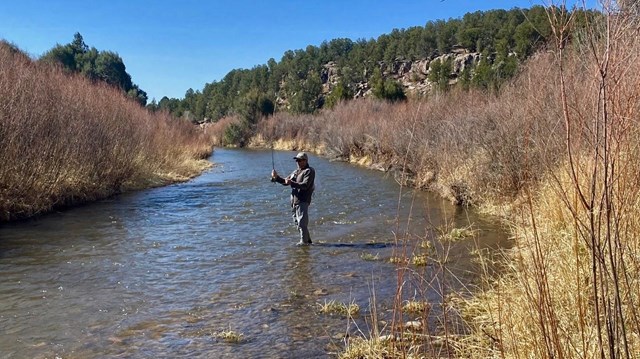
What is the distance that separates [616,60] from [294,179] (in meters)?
9.20

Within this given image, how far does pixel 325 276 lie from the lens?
357 inches

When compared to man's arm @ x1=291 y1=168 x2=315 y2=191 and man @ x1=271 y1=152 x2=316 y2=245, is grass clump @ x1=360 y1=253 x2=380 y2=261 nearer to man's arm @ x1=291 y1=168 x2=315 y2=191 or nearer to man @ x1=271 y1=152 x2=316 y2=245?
man @ x1=271 y1=152 x2=316 y2=245

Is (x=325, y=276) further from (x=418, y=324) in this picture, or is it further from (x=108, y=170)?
(x=108, y=170)

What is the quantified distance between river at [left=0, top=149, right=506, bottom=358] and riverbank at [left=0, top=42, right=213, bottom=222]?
0.95m

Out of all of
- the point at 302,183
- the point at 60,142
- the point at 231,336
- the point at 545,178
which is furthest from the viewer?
the point at 60,142

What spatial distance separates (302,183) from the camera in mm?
10953

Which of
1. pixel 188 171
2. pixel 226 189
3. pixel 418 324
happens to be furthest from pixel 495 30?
pixel 418 324

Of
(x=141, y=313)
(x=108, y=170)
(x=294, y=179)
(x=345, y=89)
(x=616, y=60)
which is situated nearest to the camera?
(x=616, y=60)

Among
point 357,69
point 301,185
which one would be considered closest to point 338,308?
point 301,185

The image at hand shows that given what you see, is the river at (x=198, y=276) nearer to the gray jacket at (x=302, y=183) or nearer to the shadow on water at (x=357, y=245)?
the shadow on water at (x=357, y=245)

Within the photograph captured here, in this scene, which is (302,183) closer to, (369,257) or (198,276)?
(369,257)

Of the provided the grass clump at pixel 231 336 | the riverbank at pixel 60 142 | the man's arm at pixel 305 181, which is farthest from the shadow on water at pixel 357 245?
the riverbank at pixel 60 142

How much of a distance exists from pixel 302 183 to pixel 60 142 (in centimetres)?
907

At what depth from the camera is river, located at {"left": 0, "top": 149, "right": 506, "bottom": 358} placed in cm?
634
